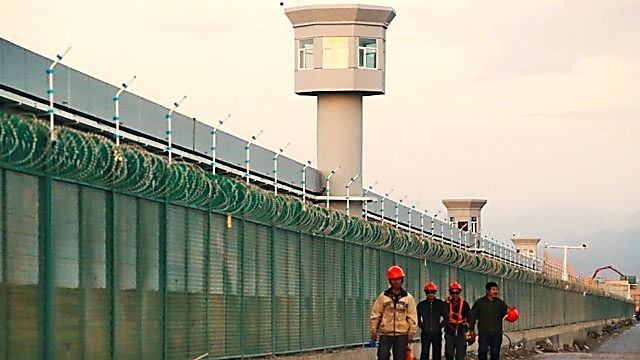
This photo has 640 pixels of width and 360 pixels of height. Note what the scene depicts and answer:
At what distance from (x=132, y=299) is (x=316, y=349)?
1039 centimetres

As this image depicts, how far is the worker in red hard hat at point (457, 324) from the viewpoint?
25.7m

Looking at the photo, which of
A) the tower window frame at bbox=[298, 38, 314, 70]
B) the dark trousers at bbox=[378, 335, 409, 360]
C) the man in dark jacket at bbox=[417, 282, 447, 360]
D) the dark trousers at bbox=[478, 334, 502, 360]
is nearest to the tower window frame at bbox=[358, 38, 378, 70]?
the tower window frame at bbox=[298, 38, 314, 70]

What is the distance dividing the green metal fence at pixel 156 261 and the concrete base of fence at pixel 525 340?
338mm

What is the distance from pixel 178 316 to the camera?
20.2 metres

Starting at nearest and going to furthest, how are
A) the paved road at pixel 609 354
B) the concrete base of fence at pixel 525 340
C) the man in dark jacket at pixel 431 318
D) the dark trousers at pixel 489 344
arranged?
the dark trousers at pixel 489 344 → the man in dark jacket at pixel 431 318 → the concrete base of fence at pixel 525 340 → the paved road at pixel 609 354

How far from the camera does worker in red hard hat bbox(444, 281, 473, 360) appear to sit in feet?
84.3

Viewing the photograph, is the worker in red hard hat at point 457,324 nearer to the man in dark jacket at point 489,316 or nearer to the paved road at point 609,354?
the man in dark jacket at point 489,316

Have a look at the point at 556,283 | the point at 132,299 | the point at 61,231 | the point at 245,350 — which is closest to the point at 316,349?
the point at 245,350

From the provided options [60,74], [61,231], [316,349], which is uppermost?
[60,74]

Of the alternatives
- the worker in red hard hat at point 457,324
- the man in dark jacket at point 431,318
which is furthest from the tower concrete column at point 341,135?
the man in dark jacket at point 431,318

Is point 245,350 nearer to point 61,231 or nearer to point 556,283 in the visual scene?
point 61,231

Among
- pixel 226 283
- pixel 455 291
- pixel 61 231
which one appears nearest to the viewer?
pixel 61 231

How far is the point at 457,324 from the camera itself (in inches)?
1018

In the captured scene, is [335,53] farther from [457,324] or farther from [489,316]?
[489,316]
